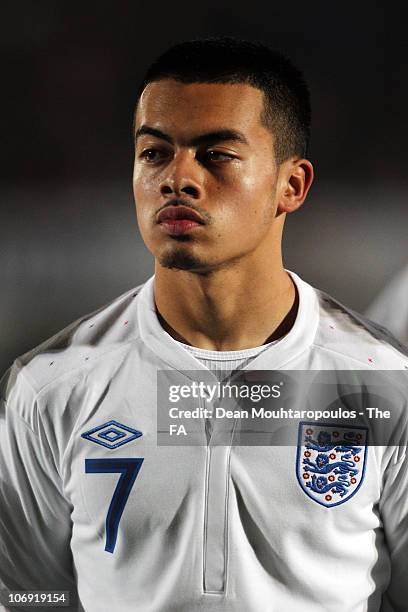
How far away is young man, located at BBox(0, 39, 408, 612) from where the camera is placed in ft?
3.91

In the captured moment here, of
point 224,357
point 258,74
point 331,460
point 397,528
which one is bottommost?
point 397,528

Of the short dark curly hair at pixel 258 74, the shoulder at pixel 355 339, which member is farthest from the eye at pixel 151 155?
the shoulder at pixel 355 339

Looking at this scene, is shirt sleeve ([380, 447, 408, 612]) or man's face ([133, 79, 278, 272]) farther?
shirt sleeve ([380, 447, 408, 612])

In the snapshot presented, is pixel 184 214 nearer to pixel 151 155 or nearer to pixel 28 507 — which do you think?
pixel 151 155

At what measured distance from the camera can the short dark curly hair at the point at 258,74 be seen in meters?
1.16

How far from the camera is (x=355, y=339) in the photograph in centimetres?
127

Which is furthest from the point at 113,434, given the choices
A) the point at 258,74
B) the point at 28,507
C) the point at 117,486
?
the point at 258,74

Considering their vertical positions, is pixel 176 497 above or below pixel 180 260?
below

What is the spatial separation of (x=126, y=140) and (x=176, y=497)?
24.0 inches

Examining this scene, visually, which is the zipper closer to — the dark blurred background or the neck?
the neck

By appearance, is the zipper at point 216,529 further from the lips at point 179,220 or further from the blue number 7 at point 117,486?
the lips at point 179,220

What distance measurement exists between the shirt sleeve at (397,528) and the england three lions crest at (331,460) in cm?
6

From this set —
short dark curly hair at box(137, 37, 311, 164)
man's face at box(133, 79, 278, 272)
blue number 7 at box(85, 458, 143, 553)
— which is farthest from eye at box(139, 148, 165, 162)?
blue number 7 at box(85, 458, 143, 553)

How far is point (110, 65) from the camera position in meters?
1.27
